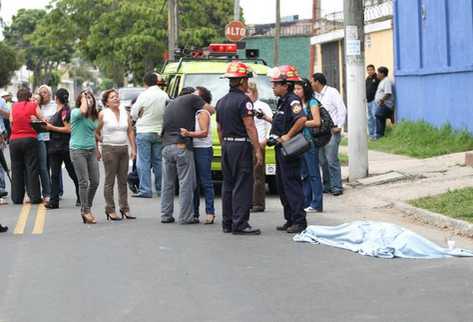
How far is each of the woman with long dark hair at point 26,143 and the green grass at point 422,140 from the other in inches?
302

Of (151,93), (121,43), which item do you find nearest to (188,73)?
(151,93)

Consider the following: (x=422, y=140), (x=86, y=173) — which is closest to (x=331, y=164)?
(x=86, y=173)

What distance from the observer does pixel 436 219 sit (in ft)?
40.2

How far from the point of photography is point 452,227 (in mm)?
11750

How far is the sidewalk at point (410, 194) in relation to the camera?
12.0m

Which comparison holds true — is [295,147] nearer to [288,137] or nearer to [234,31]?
[288,137]

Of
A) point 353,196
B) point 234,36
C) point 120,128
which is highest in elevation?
point 234,36

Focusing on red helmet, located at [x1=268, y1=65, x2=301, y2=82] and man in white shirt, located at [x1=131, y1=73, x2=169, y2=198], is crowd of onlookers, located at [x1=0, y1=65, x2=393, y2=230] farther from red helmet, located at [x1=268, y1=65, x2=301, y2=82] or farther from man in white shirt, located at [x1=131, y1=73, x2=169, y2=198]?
red helmet, located at [x1=268, y1=65, x2=301, y2=82]

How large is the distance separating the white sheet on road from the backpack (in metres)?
2.33

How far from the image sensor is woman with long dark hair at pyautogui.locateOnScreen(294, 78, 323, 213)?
1313cm

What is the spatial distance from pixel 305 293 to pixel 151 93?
7.63m

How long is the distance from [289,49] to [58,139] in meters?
32.2

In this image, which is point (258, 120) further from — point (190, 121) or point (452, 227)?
point (452, 227)

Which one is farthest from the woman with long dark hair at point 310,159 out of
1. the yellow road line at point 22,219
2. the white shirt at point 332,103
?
the yellow road line at point 22,219
